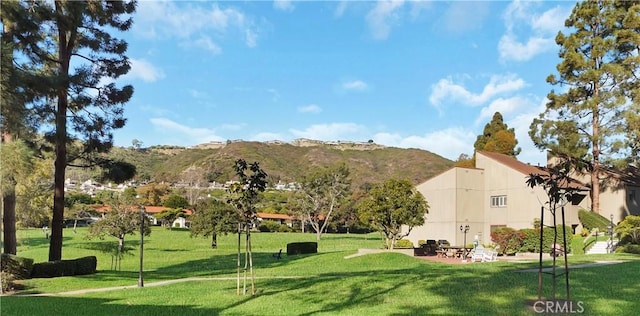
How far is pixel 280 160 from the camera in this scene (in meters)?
172

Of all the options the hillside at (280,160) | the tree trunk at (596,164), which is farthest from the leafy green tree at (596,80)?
the hillside at (280,160)

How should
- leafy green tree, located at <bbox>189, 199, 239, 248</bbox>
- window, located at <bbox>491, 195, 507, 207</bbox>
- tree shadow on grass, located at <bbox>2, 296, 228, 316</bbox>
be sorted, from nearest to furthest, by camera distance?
tree shadow on grass, located at <bbox>2, 296, 228, 316</bbox>, window, located at <bbox>491, 195, 507, 207</bbox>, leafy green tree, located at <bbox>189, 199, 239, 248</bbox>

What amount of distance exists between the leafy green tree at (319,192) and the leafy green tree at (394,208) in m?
29.4

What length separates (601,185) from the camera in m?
39.0

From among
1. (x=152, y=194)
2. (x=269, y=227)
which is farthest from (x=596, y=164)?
(x=152, y=194)

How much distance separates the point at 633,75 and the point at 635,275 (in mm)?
30563

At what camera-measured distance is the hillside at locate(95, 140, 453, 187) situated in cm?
14850

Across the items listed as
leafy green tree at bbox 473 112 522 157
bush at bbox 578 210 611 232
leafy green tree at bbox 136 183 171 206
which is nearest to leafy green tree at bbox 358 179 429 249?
bush at bbox 578 210 611 232

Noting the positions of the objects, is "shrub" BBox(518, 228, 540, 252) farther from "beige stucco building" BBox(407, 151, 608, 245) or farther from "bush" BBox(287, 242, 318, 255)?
"bush" BBox(287, 242, 318, 255)

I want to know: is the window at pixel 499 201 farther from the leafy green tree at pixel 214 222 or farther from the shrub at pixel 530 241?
the leafy green tree at pixel 214 222

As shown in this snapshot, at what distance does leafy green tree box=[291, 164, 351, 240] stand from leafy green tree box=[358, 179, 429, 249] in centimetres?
2937

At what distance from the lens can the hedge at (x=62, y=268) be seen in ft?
60.7

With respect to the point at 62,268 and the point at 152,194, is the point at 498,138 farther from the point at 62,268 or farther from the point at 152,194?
the point at 152,194

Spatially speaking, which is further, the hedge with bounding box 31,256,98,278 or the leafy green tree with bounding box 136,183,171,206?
the leafy green tree with bounding box 136,183,171,206
